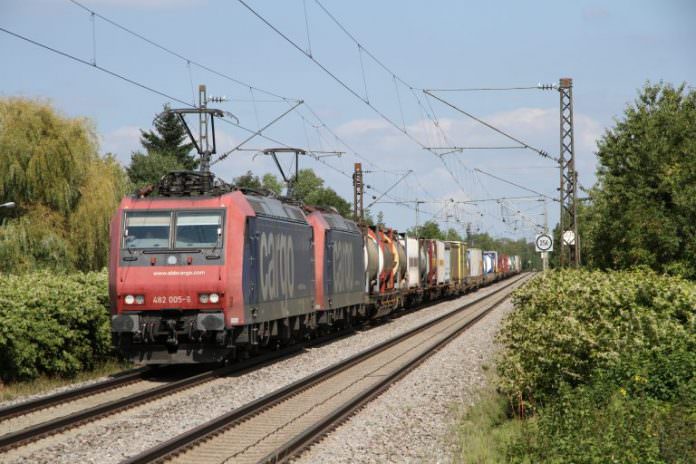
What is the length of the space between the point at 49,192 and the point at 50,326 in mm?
19425

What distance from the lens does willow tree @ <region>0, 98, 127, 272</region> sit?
33.6 meters

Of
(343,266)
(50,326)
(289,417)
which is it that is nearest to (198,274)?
(50,326)

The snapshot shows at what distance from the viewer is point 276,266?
20.2m

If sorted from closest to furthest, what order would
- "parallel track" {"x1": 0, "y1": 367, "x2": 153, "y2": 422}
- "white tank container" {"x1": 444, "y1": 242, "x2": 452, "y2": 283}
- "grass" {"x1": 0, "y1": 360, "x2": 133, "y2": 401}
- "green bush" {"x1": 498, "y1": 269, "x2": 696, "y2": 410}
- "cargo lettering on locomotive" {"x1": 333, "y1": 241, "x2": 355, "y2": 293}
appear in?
1. "green bush" {"x1": 498, "y1": 269, "x2": 696, "y2": 410}
2. "parallel track" {"x1": 0, "y1": 367, "x2": 153, "y2": 422}
3. "grass" {"x1": 0, "y1": 360, "x2": 133, "y2": 401}
4. "cargo lettering on locomotive" {"x1": 333, "y1": 241, "x2": 355, "y2": 293}
5. "white tank container" {"x1": 444, "y1": 242, "x2": 452, "y2": 283}

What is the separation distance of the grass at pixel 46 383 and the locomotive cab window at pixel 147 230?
263 cm

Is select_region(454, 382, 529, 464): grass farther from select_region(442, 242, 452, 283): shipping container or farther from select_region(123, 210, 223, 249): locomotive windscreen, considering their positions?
select_region(442, 242, 452, 283): shipping container

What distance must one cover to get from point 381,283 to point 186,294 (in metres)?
17.8

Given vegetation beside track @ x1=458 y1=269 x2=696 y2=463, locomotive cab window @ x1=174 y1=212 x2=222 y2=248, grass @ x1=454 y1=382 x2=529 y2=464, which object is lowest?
grass @ x1=454 y1=382 x2=529 y2=464

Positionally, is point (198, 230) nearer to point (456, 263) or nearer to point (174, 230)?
point (174, 230)

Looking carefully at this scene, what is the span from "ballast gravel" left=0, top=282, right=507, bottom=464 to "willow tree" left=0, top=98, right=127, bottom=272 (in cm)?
1549

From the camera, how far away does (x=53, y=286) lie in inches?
714

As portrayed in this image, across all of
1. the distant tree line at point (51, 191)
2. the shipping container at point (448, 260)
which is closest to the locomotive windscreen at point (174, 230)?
the distant tree line at point (51, 191)

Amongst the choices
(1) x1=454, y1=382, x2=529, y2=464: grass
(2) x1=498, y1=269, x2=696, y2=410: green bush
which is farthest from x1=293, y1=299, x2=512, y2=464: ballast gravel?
(2) x1=498, y1=269, x2=696, y2=410: green bush

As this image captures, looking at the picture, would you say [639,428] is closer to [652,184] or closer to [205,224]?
[205,224]
